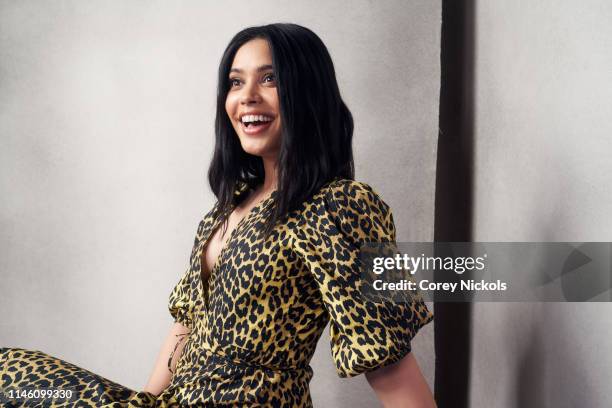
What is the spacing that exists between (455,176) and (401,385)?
0.85m

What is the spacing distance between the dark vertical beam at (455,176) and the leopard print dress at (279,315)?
1.96 feet

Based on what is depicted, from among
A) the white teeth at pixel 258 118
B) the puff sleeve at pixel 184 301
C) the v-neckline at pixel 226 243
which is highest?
the white teeth at pixel 258 118

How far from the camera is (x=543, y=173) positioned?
43.5 inches

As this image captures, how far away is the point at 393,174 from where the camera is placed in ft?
5.95

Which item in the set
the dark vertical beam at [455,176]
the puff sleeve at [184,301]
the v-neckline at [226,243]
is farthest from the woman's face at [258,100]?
the dark vertical beam at [455,176]

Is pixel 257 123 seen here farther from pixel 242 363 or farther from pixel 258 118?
pixel 242 363

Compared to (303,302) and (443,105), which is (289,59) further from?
(443,105)

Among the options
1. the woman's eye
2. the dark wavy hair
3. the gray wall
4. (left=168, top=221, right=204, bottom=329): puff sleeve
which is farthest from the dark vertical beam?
(left=168, top=221, right=204, bottom=329): puff sleeve

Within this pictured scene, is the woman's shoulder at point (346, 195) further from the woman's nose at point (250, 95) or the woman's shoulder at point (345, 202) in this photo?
the woman's nose at point (250, 95)

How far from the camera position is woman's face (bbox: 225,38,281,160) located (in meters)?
1.25

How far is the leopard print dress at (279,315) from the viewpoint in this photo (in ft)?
3.49

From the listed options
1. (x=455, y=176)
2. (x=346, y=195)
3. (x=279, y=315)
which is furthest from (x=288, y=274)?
(x=455, y=176)

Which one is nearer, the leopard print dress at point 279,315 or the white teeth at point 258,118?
the leopard print dress at point 279,315

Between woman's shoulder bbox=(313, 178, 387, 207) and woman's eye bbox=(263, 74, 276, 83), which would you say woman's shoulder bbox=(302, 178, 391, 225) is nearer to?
woman's shoulder bbox=(313, 178, 387, 207)
